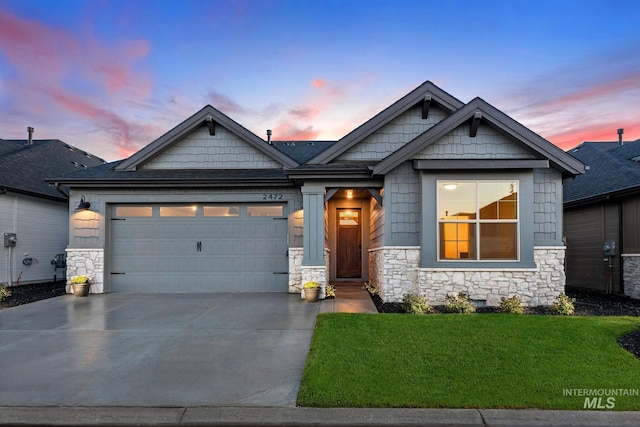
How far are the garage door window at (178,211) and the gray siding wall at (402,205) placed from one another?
5.72 metres

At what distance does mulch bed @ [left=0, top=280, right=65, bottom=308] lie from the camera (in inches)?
374

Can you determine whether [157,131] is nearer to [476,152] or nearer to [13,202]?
[13,202]

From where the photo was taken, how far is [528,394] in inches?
150

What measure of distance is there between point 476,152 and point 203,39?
9.67 metres

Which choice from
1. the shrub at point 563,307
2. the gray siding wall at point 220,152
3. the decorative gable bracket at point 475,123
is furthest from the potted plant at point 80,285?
the shrub at point 563,307

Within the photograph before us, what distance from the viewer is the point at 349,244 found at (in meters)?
13.8

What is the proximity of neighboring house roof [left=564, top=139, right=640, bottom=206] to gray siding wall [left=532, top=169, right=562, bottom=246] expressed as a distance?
9.23 feet

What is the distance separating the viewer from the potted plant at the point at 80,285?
33.6ft

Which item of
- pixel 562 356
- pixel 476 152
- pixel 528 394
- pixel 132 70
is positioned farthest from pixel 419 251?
pixel 132 70

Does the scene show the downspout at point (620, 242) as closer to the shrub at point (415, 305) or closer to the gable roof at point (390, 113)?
the gable roof at point (390, 113)

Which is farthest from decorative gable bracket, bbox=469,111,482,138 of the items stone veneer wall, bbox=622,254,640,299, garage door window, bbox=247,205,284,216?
stone veneer wall, bbox=622,254,640,299

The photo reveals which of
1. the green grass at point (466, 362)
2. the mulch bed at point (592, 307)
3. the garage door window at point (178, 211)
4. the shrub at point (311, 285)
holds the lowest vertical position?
the mulch bed at point (592, 307)

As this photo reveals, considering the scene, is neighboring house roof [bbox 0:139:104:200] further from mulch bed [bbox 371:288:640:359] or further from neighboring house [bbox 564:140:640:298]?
neighboring house [bbox 564:140:640:298]

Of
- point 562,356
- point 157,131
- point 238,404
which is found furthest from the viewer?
point 157,131
